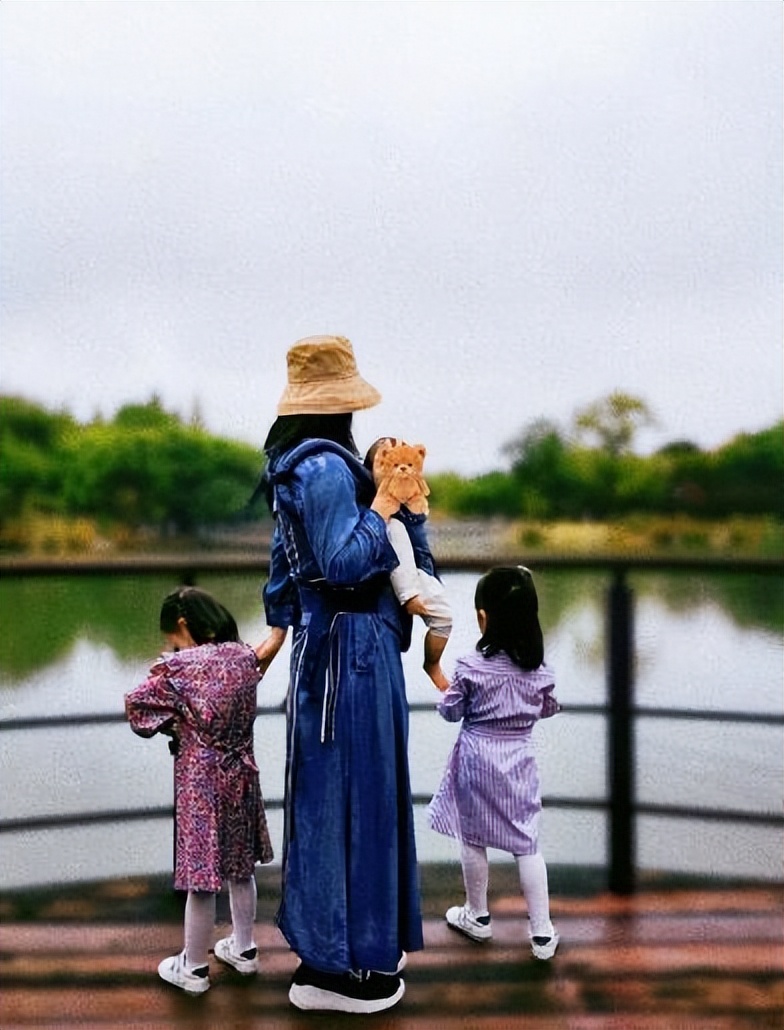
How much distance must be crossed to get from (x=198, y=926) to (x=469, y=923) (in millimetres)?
506

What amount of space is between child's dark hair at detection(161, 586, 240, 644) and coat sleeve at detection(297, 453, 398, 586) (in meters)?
0.23

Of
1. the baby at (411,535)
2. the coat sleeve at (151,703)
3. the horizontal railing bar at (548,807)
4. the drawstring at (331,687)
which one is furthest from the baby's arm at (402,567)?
the horizontal railing bar at (548,807)

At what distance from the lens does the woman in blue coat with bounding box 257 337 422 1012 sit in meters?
1.38

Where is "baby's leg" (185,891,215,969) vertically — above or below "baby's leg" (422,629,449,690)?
below

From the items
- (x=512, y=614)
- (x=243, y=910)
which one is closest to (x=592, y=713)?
(x=512, y=614)

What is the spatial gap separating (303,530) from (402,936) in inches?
26.4

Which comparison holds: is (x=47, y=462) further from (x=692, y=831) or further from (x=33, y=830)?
(x=692, y=831)

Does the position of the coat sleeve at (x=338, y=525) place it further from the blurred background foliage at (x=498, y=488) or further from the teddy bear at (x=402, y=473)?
the blurred background foliage at (x=498, y=488)

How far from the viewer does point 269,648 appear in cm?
150

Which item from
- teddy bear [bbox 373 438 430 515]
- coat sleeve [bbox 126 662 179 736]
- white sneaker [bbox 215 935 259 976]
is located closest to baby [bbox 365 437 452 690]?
teddy bear [bbox 373 438 430 515]

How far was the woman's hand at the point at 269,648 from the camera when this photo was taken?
4.90ft

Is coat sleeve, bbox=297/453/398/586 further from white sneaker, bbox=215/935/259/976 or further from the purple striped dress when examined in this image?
white sneaker, bbox=215/935/259/976

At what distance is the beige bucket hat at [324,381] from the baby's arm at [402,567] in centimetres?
19

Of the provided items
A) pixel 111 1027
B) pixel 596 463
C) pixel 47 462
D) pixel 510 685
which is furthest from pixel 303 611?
pixel 596 463
